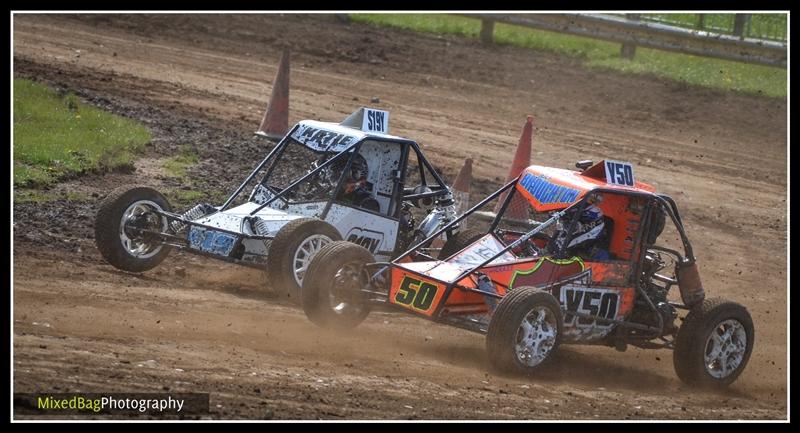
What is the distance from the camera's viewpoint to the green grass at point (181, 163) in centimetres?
1468

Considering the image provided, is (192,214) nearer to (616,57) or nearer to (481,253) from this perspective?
(481,253)

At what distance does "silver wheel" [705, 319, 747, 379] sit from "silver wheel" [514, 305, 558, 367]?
1508mm

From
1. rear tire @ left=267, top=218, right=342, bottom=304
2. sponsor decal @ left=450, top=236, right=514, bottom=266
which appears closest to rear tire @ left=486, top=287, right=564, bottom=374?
sponsor decal @ left=450, top=236, right=514, bottom=266

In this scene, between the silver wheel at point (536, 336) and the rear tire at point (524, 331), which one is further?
the silver wheel at point (536, 336)

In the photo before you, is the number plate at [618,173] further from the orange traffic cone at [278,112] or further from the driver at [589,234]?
the orange traffic cone at [278,112]

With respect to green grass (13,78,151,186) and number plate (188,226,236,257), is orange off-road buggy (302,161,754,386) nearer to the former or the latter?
number plate (188,226,236,257)

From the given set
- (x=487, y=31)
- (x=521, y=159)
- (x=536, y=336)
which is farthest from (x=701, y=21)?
(x=536, y=336)

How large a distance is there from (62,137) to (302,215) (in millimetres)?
4367

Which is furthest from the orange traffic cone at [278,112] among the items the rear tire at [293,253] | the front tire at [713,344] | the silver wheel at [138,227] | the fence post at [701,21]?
the fence post at [701,21]

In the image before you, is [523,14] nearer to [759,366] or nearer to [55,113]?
[55,113]

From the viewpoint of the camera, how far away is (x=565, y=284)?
398 inches

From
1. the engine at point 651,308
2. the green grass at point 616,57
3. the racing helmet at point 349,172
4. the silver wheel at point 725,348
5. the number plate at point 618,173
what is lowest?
the silver wheel at point 725,348

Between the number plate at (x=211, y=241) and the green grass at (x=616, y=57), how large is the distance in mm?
12398

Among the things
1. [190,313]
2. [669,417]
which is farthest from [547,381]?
[190,313]
